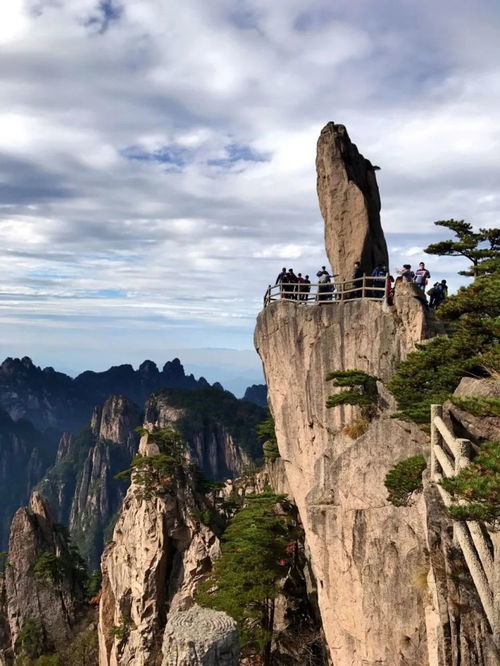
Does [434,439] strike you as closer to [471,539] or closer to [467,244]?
[471,539]

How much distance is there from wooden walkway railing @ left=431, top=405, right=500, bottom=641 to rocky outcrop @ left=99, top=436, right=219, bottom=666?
95.9ft

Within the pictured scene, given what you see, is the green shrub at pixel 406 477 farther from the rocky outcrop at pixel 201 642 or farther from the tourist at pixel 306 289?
the tourist at pixel 306 289

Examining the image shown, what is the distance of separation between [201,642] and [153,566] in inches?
1399

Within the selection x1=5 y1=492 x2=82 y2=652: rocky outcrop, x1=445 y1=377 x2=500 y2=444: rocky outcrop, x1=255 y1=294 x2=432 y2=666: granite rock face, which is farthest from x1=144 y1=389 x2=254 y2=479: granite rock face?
x1=445 y1=377 x2=500 y2=444: rocky outcrop

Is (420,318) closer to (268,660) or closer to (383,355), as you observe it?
(383,355)

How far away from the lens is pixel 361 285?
29312mm

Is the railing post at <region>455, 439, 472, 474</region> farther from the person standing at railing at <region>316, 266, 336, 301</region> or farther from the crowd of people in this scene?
the person standing at railing at <region>316, 266, 336, 301</region>

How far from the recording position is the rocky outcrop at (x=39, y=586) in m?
48.1

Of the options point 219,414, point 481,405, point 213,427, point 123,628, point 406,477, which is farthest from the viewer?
point 219,414

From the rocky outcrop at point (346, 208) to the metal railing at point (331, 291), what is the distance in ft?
4.66

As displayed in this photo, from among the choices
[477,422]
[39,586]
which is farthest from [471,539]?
[39,586]

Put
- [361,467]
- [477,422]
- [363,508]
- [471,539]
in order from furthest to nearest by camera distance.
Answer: [361,467] < [363,508] < [477,422] < [471,539]

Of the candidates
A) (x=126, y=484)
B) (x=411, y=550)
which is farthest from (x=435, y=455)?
(x=126, y=484)

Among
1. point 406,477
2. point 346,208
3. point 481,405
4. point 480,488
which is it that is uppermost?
point 346,208
